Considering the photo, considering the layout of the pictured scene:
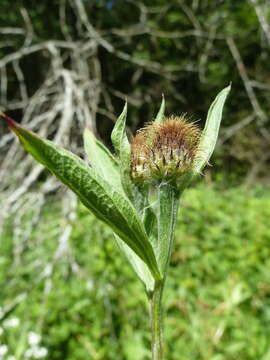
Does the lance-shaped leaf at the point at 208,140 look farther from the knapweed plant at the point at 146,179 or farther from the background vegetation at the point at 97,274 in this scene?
the background vegetation at the point at 97,274

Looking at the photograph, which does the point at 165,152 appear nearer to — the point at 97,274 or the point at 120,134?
the point at 120,134

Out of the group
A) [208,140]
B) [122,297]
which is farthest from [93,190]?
[122,297]

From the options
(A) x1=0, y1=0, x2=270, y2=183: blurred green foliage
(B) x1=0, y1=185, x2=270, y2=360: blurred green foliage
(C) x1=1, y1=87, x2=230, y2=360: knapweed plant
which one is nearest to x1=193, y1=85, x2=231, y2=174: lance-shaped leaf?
(C) x1=1, y1=87, x2=230, y2=360: knapweed plant

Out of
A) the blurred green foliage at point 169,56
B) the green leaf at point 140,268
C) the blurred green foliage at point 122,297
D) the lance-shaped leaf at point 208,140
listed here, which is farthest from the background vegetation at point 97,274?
the blurred green foliage at point 169,56

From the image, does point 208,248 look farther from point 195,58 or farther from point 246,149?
point 246,149

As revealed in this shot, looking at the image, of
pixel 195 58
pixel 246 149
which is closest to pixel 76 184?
pixel 195 58

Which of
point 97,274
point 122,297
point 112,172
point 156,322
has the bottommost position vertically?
point 122,297
